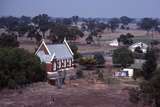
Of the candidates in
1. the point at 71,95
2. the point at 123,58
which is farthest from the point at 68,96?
the point at 123,58

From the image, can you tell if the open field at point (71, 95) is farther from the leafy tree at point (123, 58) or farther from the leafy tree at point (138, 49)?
the leafy tree at point (138, 49)

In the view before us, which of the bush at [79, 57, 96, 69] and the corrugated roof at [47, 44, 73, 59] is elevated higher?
the corrugated roof at [47, 44, 73, 59]

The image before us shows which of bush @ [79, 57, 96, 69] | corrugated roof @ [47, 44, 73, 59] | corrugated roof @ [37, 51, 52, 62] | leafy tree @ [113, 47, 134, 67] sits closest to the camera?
corrugated roof @ [37, 51, 52, 62]

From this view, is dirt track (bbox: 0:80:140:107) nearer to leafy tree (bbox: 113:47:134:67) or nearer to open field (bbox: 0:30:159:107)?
open field (bbox: 0:30:159:107)

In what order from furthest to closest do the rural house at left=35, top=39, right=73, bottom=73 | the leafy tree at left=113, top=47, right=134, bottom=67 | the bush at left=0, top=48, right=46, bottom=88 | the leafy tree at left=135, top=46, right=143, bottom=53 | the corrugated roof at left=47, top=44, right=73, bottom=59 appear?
the leafy tree at left=135, top=46, right=143, bottom=53
the leafy tree at left=113, top=47, right=134, bottom=67
the corrugated roof at left=47, top=44, right=73, bottom=59
the rural house at left=35, top=39, right=73, bottom=73
the bush at left=0, top=48, right=46, bottom=88

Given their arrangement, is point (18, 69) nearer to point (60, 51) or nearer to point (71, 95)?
point (71, 95)

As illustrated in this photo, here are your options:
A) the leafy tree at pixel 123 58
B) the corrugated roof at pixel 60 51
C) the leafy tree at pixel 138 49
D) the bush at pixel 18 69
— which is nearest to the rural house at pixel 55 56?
the corrugated roof at pixel 60 51

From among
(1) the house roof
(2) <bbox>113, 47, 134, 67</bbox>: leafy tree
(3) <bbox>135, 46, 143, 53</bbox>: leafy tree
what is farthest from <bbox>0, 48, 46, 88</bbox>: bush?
(3) <bbox>135, 46, 143, 53</bbox>: leafy tree
